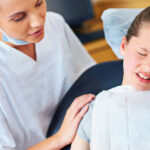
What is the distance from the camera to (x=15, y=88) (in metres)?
1.02

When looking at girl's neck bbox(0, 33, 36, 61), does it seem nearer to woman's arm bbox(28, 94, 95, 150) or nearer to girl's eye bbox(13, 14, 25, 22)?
girl's eye bbox(13, 14, 25, 22)

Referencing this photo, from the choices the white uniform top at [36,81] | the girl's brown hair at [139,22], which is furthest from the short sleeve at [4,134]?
the girl's brown hair at [139,22]

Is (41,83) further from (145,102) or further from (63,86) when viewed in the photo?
(145,102)

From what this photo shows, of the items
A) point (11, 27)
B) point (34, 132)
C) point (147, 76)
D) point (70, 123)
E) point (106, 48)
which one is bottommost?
point (106, 48)

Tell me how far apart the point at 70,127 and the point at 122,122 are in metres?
0.20

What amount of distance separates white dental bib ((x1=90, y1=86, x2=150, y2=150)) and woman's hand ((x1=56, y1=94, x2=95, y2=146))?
0.32 ft

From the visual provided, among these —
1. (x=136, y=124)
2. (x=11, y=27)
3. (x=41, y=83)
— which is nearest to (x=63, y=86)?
(x=41, y=83)

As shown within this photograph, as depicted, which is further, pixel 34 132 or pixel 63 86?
pixel 63 86

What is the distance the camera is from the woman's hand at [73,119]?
87 centimetres

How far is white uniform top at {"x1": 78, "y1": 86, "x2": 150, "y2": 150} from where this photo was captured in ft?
2.41

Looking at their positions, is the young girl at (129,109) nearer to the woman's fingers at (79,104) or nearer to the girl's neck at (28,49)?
the woman's fingers at (79,104)

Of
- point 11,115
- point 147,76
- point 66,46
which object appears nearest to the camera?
point 147,76

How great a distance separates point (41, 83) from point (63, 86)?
0.44 ft

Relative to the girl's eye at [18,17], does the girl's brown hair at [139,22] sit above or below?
below
